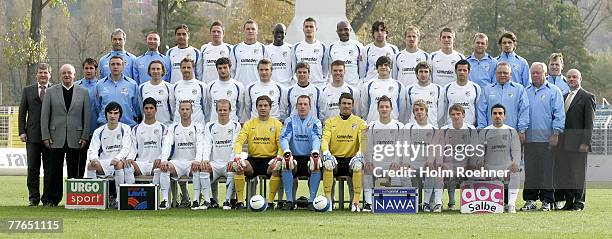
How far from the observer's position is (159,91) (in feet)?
55.4

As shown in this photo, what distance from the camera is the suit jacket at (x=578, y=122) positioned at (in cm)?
1670

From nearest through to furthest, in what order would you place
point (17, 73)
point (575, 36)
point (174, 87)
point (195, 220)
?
point (195, 220)
point (174, 87)
point (575, 36)
point (17, 73)

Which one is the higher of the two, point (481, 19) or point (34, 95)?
point (481, 19)

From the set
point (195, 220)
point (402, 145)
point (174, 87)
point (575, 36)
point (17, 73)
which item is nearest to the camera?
point (195, 220)

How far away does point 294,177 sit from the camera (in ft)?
52.6

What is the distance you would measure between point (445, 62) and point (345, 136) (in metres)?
2.00

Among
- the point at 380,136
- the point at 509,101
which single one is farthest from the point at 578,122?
the point at 380,136

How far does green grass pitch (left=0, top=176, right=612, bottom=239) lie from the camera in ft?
40.7

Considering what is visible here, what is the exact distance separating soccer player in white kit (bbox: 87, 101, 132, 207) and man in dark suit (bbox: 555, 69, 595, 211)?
5.60 meters

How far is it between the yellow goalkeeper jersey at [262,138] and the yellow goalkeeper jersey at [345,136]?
63 cm

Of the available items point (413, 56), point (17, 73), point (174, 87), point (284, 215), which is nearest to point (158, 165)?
point (174, 87)

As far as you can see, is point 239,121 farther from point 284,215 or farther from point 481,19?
point 481,19

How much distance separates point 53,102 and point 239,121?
8.00ft

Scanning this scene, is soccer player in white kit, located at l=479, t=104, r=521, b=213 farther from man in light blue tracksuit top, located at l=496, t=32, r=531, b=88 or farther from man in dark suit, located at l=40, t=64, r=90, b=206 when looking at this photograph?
man in dark suit, located at l=40, t=64, r=90, b=206
